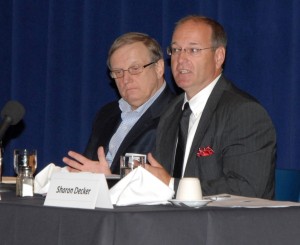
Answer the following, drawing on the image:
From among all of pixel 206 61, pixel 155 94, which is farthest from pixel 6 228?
pixel 155 94

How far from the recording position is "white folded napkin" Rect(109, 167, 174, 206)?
2262 millimetres

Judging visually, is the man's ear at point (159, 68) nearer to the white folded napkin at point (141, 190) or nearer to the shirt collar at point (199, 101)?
the shirt collar at point (199, 101)

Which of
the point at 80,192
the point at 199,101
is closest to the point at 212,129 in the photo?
the point at 199,101

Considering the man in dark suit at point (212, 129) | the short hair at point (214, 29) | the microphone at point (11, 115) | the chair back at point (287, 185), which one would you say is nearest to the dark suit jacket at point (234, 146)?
the man in dark suit at point (212, 129)

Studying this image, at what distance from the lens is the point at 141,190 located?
227 cm

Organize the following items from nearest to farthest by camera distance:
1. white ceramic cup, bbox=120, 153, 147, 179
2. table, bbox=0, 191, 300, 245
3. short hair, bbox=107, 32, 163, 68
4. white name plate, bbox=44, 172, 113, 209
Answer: table, bbox=0, 191, 300, 245 → white name plate, bbox=44, 172, 113, 209 → white ceramic cup, bbox=120, 153, 147, 179 → short hair, bbox=107, 32, 163, 68

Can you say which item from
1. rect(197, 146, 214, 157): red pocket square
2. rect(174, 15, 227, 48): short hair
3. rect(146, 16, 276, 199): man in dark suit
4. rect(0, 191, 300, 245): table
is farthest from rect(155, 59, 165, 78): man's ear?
rect(0, 191, 300, 245): table

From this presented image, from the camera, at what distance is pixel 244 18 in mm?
4328

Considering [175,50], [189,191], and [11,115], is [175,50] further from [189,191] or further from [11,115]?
[189,191]

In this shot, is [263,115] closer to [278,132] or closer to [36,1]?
[278,132]

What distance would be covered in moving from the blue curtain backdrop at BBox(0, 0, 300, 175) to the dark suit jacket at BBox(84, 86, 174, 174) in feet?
2.01

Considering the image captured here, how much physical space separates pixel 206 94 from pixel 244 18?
101cm

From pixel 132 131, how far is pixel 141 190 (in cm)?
163

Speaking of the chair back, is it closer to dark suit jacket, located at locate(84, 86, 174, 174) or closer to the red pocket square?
the red pocket square
